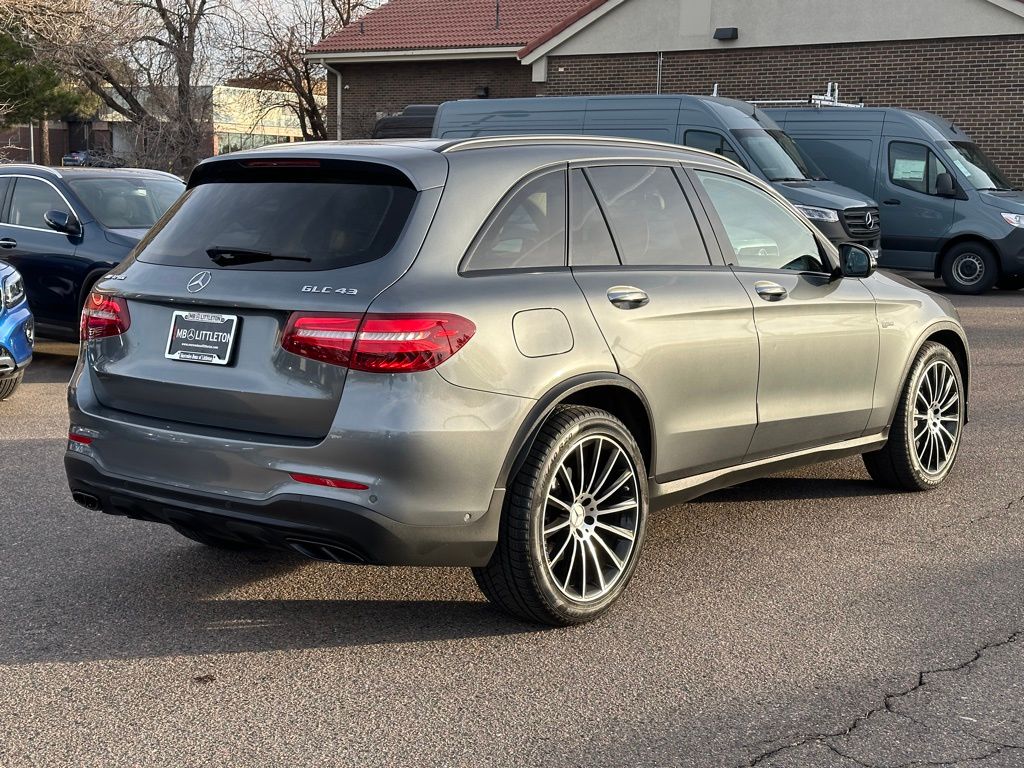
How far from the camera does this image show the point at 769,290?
5562 millimetres

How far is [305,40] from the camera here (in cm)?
4103

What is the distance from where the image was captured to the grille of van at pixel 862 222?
15.9 metres

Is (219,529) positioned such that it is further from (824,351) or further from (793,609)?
(824,351)

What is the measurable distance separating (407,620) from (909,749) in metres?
1.84

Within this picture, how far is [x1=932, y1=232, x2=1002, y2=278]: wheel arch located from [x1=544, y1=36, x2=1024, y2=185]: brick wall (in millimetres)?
6057

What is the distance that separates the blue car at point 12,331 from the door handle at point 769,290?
5.41m

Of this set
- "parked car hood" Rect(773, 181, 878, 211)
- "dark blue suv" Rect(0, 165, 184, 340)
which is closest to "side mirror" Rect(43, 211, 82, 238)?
"dark blue suv" Rect(0, 165, 184, 340)

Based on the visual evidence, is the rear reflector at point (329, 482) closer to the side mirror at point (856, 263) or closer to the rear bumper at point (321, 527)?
the rear bumper at point (321, 527)

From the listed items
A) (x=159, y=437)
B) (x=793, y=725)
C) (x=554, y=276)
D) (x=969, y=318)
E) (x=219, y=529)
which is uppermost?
(x=554, y=276)

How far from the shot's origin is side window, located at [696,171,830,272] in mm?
5551

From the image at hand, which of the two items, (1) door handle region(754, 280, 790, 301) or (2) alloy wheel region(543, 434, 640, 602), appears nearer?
(2) alloy wheel region(543, 434, 640, 602)

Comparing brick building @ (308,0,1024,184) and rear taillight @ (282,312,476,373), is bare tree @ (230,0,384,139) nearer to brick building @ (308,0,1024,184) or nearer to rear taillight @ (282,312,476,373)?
brick building @ (308,0,1024,184)

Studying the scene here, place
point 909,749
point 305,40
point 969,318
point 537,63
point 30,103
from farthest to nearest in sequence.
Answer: point 30,103
point 305,40
point 537,63
point 969,318
point 909,749

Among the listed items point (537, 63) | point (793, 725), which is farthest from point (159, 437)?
point (537, 63)
